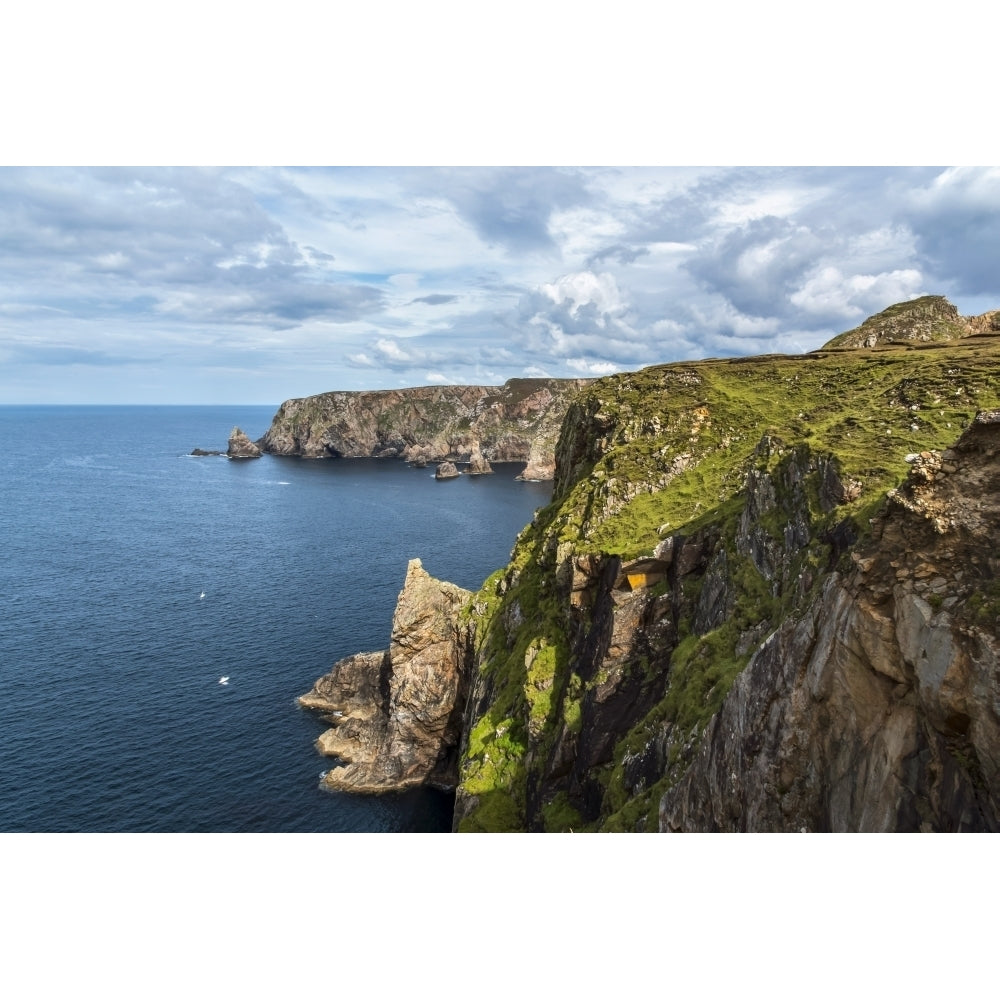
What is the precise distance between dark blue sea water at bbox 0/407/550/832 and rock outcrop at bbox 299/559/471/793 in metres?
2.12

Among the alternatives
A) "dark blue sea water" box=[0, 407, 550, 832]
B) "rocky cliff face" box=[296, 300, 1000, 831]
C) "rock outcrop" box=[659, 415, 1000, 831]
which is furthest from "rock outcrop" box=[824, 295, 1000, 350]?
"dark blue sea water" box=[0, 407, 550, 832]

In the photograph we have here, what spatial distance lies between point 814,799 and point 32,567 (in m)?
130

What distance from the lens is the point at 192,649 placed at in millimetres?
80312

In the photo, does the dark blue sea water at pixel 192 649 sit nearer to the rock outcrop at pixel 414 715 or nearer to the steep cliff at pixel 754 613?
the rock outcrop at pixel 414 715

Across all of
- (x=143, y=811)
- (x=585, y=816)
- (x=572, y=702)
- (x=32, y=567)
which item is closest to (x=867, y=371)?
(x=572, y=702)

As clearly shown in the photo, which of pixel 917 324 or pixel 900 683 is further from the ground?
pixel 917 324

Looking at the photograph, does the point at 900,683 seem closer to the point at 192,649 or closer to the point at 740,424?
the point at 740,424

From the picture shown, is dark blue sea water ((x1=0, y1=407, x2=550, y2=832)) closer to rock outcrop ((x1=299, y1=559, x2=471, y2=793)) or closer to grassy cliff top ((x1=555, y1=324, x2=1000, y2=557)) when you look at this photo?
rock outcrop ((x1=299, y1=559, x2=471, y2=793))

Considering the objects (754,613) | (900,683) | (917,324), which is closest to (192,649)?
(754,613)

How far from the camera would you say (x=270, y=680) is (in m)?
74.3

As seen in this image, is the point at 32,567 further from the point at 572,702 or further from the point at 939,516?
the point at 939,516

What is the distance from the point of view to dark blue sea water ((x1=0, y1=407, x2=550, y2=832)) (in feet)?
181

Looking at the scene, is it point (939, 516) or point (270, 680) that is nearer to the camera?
point (939, 516)

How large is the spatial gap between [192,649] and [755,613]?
246ft
